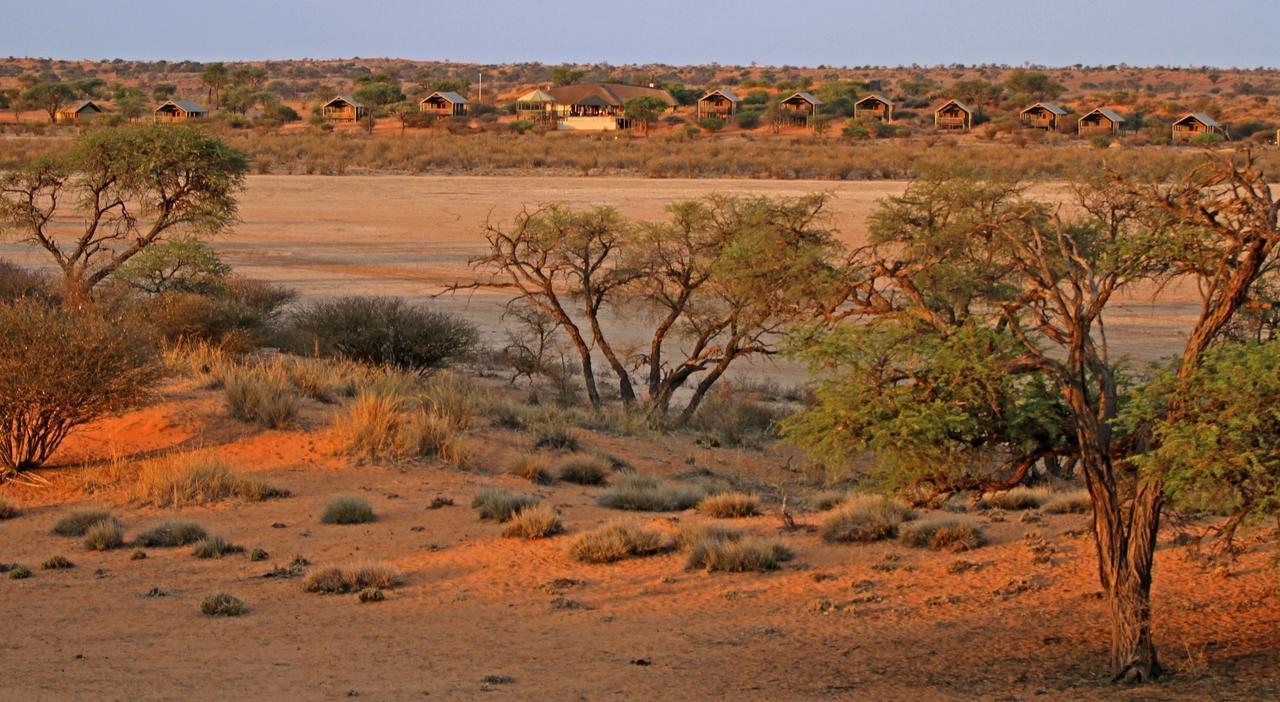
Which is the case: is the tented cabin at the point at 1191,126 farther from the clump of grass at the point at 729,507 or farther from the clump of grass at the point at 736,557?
the clump of grass at the point at 736,557

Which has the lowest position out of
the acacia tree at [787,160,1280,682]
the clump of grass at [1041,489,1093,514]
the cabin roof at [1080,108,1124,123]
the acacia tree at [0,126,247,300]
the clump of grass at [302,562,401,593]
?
the clump of grass at [302,562,401,593]

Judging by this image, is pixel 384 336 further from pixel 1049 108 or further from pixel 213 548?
pixel 1049 108

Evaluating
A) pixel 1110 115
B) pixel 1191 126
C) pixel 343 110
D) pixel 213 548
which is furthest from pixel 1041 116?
pixel 213 548

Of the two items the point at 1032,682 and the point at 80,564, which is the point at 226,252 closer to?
the point at 80,564

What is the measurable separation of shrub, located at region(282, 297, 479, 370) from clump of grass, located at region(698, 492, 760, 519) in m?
8.79

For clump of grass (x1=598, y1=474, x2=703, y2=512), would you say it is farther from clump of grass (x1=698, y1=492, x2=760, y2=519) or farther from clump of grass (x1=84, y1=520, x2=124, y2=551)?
clump of grass (x1=84, y1=520, x2=124, y2=551)

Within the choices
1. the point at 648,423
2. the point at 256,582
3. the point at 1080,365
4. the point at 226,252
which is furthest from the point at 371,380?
the point at 226,252

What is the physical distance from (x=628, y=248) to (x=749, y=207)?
2.25 metres

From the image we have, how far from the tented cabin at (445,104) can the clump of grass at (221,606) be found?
93.3 meters

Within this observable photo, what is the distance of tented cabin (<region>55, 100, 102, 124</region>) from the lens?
98387 millimetres

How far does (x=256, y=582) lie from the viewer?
11.8m

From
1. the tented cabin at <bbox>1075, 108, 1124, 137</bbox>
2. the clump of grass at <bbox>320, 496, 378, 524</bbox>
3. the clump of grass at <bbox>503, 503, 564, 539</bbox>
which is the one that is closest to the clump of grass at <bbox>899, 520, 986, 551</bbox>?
the clump of grass at <bbox>503, 503, 564, 539</bbox>

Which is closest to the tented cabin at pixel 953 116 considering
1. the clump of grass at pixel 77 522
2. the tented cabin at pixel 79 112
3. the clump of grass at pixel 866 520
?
the tented cabin at pixel 79 112

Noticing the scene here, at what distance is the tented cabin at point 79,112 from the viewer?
98.4 meters
